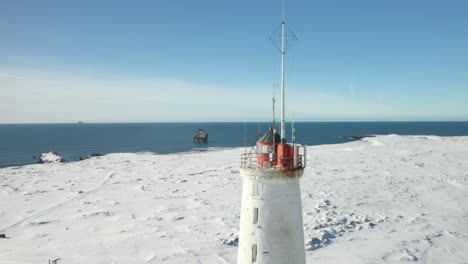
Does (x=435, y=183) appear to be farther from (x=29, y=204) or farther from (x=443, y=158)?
(x=29, y=204)

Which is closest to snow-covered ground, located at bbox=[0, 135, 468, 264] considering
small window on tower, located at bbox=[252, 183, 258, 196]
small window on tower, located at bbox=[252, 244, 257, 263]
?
small window on tower, located at bbox=[252, 244, 257, 263]

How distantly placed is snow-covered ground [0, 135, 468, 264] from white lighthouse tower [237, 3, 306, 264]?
1012 cm

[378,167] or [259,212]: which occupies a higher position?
[259,212]

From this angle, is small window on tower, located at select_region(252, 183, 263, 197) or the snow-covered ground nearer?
small window on tower, located at select_region(252, 183, 263, 197)

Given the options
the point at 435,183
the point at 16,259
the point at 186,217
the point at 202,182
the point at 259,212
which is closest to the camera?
the point at 259,212

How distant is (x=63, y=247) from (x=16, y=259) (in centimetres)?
215

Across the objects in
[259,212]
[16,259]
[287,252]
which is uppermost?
[259,212]

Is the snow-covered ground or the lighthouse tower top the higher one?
the lighthouse tower top

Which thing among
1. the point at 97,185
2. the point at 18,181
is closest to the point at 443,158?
the point at 97,185

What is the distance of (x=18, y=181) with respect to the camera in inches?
1417

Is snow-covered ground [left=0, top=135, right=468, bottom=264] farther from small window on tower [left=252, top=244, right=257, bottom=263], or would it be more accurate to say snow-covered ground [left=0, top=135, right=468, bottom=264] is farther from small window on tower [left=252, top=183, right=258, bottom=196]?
small window on tower [left=252, top=183, right=258, bottom=196]

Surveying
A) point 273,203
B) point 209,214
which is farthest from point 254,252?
point 209,214

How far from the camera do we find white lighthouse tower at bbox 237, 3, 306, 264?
6.98m

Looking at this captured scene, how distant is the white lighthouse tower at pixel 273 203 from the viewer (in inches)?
275
